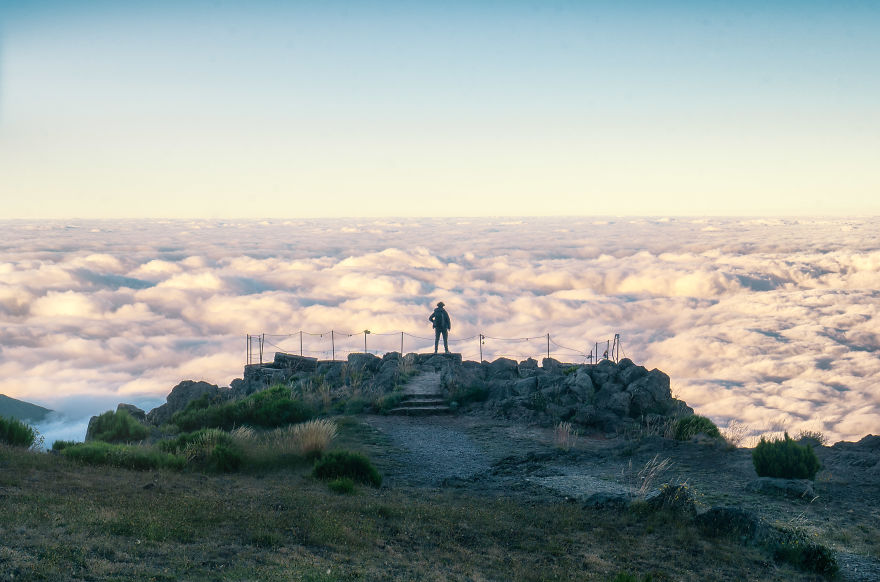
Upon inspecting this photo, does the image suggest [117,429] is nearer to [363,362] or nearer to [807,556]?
[363,362]

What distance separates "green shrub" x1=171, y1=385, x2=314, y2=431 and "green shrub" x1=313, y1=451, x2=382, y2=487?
5695 millimetres

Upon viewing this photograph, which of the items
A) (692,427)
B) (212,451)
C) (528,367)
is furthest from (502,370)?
(212,451)

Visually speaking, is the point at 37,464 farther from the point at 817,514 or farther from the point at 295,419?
the point at 817,514

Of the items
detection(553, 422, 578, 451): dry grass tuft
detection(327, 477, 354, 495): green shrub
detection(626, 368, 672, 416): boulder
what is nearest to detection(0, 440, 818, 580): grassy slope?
detection(327, 477, 354, 495): green shrub

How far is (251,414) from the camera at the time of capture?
16.9 metres

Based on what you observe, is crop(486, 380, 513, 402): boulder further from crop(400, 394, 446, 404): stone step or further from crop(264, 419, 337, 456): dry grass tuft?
crop(264, 419, 337, 456): dry grass tuft

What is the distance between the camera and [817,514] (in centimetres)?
933

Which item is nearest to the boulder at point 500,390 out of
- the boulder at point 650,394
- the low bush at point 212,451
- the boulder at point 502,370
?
the boulder at point 502,370

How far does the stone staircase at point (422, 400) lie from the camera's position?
17.7 meters

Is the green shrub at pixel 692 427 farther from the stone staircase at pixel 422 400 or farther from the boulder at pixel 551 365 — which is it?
the boulder at pixel 551 365

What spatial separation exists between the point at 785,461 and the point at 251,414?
1212 centimetres

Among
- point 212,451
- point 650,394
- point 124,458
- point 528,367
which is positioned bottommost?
point 528,367

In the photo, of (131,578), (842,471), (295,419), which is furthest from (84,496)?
(842,471)

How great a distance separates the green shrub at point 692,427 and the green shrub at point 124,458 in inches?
397
